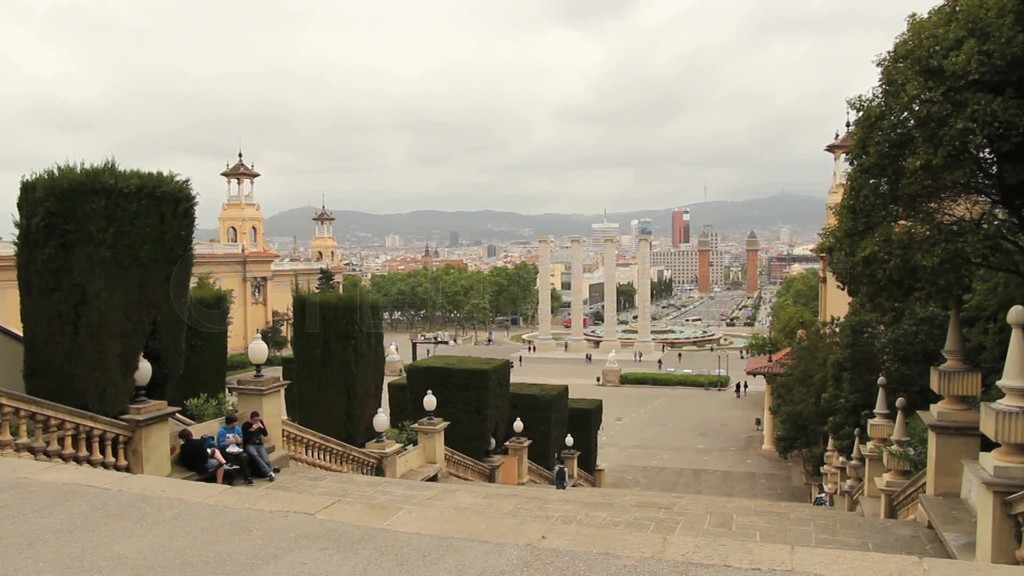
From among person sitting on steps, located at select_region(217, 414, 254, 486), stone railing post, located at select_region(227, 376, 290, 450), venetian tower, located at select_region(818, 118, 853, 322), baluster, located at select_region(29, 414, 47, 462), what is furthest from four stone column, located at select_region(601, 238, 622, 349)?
baluster, located at select_region(29, 414, 47, 462)

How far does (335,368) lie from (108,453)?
6943 millimetres

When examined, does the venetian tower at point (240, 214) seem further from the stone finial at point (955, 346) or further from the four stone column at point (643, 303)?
the stone finial at point (955, 346)

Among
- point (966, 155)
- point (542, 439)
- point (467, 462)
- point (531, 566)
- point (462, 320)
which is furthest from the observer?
point (462, 320)

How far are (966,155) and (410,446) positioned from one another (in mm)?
10961

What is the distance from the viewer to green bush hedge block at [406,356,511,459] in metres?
18.4

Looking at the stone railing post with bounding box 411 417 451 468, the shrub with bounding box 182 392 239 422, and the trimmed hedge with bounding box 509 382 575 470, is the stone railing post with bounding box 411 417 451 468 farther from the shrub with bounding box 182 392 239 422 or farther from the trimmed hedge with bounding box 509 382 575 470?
the trimmed hedge with bounding box 509 382 575 470

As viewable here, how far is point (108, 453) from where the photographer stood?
9.31 metres

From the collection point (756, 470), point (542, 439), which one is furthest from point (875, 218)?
point (756, 470)

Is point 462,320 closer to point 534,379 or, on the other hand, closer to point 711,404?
point 534,379

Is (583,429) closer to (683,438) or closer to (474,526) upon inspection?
(683,438)

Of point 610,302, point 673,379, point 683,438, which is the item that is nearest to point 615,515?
point 683,438

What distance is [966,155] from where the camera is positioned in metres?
9.33

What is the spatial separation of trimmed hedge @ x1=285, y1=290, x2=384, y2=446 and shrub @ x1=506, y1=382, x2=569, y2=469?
6421 mm

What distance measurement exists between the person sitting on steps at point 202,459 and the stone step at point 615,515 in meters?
0.72
